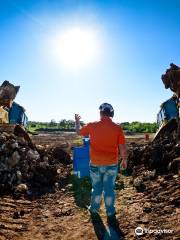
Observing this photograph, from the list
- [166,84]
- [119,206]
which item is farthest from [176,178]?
[166,84]

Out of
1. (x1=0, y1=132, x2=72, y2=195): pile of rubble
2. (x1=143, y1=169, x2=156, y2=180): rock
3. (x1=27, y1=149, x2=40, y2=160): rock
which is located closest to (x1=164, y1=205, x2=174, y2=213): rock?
(x1=143, y1=169, x2=156, y2=180): rock

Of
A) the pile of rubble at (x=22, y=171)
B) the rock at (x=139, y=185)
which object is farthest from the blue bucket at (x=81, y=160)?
the rock at (x=139, y=185)

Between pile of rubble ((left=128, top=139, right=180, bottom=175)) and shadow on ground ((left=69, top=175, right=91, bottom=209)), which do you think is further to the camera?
pile of rubble ((left=128, top=139, right=180, bottom=175))

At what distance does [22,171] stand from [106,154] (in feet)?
13.7

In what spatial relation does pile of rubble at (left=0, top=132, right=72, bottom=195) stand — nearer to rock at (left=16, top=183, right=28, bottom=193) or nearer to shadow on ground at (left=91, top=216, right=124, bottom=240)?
rock at (left=16, top=183, right=28, bottom=193)

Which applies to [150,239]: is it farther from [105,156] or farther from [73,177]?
[73,177]

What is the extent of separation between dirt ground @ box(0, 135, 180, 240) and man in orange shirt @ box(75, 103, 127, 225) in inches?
17.8

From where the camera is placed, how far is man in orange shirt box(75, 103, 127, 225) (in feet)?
20.1

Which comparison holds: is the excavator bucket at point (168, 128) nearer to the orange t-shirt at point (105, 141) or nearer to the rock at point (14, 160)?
the rock at point (14, 160)

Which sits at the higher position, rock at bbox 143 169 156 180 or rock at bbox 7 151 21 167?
rock at bbox 7 151 21 167

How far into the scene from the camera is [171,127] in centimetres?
1404

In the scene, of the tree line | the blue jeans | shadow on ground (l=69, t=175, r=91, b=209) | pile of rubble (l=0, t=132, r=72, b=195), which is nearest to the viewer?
the blue jeans

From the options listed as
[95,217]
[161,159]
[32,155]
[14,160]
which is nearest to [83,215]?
[95,217]

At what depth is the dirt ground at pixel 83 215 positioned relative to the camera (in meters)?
5.59
